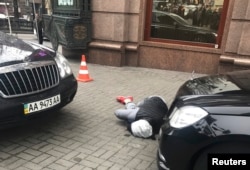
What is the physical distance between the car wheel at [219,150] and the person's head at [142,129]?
4.45ft

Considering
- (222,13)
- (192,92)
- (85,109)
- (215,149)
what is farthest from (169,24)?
(215,149)

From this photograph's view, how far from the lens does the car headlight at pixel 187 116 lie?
2399 millimetres

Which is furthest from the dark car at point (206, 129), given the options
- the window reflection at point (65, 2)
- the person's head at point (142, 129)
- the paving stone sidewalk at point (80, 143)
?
the window reflection at point (65, 2)

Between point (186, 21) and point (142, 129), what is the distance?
4.69 metres

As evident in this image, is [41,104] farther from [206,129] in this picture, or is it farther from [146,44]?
[146,44]

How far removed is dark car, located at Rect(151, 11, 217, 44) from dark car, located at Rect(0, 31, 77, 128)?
169 inches

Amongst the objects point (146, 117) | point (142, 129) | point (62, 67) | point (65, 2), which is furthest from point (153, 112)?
point (65, 2)

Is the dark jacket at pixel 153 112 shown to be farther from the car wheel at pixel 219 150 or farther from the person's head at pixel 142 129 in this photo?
the car wheel at pixel 219 150

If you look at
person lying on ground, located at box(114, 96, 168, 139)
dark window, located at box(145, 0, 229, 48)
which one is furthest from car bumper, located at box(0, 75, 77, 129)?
dark window, located at box(145, 0, 229, 48)

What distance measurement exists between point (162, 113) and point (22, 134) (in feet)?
5.95

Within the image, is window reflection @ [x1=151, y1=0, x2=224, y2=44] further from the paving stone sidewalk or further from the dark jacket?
the dark jacket

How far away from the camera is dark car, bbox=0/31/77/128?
3.17 m

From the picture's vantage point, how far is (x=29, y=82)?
3383 millimetres

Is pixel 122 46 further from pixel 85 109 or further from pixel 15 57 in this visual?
pixel 15 57
